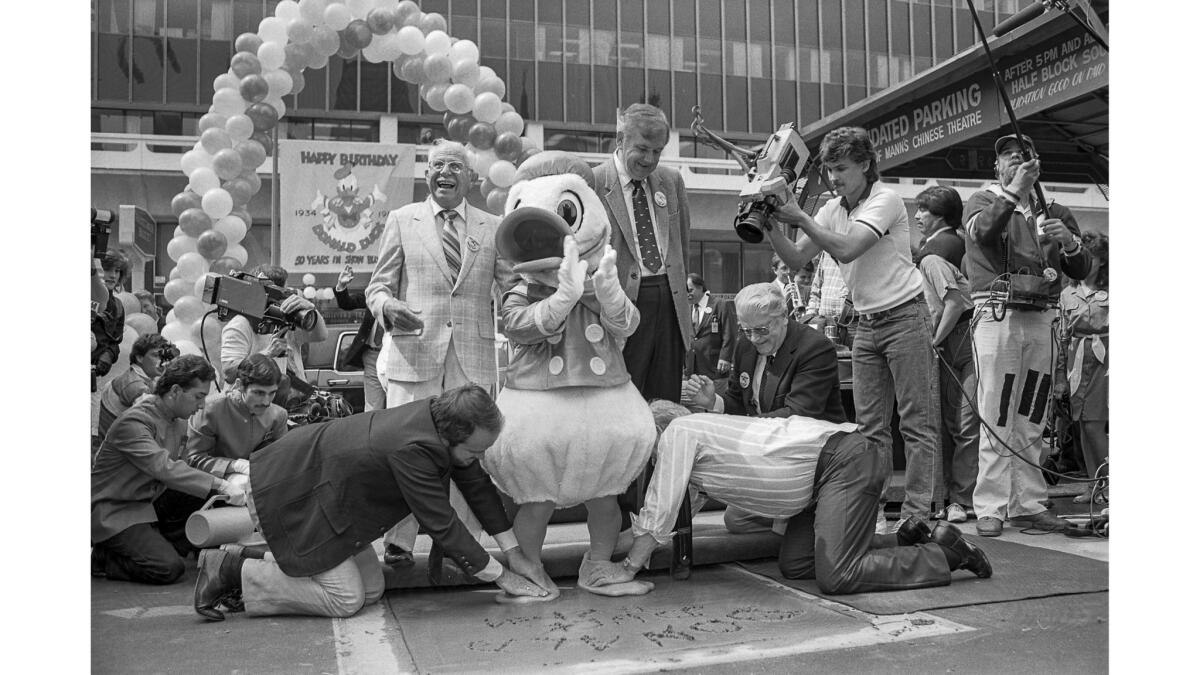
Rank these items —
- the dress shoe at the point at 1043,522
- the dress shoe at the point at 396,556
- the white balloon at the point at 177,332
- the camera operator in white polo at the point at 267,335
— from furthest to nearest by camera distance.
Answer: the white balloon at the point at 177,332 < the camera operator in white polo at the point at 267,335 < the dress shoe at the point at 1043,522 < the dress shoe at the point at 396,556

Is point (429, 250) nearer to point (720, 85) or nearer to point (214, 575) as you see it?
point (214, 575)

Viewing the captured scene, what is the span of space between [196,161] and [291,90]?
0.96m

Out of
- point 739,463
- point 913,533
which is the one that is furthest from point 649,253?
point 913,533

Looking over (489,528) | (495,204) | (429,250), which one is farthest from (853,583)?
(495,204)

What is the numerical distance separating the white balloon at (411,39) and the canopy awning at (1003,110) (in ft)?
10.2

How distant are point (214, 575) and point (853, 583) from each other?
2.11 meters

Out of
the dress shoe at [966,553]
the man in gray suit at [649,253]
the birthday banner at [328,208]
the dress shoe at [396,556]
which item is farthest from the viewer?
the birthday banner at [328,208]

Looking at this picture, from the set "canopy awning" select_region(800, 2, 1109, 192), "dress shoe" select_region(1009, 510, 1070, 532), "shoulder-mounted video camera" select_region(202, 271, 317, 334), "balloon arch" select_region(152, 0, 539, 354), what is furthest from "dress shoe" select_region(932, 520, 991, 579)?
"balloon arch" select_region(152, 0, 539, 354)

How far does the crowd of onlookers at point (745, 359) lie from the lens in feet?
13.4

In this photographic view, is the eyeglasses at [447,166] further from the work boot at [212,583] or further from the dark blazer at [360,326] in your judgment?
the dark blazer at [360,326]

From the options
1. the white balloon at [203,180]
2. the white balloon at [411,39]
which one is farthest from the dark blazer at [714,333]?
the white balloon at [203,180]

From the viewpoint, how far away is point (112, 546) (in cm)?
450

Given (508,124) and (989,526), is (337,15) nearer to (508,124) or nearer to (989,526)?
(508,124)

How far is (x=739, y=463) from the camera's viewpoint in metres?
3.89
